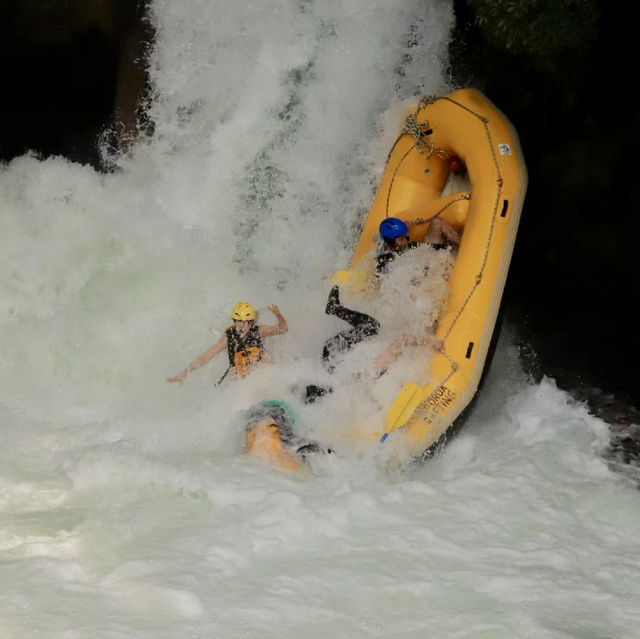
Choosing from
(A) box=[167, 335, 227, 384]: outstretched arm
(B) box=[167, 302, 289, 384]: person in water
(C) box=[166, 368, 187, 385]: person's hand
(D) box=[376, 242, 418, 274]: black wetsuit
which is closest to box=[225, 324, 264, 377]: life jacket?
(B) box=[167, 302, 289, 384]: person in water

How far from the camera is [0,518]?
4883 mm

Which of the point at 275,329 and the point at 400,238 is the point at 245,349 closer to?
the point at 275,329

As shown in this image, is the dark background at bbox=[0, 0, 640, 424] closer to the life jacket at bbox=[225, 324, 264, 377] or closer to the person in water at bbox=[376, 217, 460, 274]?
the person in water at bbox=[376, 217, 460, 274]

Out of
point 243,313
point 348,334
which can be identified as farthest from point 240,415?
point 348,334

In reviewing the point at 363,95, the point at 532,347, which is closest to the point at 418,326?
the point at 532,347

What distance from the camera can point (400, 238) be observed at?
6.55 meters

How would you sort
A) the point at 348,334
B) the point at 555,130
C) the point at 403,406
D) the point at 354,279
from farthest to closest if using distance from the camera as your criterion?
the point at 555,130
the point at 354,279
the point at 348,334
the point at 403,406

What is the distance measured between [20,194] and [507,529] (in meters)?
5.31

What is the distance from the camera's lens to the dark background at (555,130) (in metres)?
6.40

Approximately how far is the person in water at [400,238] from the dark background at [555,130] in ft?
1.66

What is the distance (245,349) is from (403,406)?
1.17 m

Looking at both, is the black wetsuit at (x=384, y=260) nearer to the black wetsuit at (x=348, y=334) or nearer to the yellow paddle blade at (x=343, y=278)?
the yellow paddle blade at (x=343, y=278)

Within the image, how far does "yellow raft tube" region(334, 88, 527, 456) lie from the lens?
589 centimetres

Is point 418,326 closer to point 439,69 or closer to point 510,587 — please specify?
point 510,587
